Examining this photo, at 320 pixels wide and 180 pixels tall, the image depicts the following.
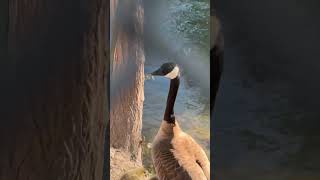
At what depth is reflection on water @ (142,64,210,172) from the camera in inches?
91.0

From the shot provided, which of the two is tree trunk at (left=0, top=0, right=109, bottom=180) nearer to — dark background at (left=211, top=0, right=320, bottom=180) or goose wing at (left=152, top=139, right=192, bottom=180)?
goose wing at (left=152, top=139, right=192, bottom=180)

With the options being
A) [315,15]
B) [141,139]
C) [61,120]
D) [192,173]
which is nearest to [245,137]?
[192,173]

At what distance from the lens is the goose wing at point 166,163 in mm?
2301

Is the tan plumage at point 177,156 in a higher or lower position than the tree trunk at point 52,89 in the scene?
lower

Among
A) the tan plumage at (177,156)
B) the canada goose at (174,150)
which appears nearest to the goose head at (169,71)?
the canada goose at (174,150)

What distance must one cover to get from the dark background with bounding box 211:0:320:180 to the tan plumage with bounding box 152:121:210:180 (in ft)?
0.31

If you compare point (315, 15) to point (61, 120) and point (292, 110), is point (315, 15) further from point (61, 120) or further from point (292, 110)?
point (61, 120)

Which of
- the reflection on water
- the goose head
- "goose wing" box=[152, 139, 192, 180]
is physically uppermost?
the goose head

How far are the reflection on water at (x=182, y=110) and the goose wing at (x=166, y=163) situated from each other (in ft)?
0.13

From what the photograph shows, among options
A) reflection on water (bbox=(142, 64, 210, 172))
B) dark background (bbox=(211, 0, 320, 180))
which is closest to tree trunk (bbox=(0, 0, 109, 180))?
reflection on water (bbox=(142, 64, 210, 172))

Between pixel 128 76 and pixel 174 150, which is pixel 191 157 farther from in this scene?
pixel 128 76

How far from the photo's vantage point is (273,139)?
7.74ft

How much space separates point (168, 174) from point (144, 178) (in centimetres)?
12

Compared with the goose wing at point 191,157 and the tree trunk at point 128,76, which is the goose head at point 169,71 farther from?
the goose wing at point 191,157
